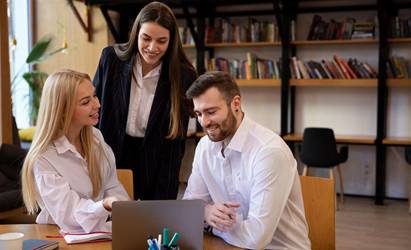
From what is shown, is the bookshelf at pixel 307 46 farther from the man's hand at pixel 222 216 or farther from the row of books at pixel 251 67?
the man's hand at pixel 222 216

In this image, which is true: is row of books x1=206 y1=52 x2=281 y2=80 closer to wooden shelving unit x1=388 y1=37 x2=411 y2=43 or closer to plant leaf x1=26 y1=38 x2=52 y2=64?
wooden shelving unit x1=388 y1=37 x2=411 y2=43

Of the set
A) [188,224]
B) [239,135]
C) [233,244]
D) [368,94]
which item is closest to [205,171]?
[239,135]

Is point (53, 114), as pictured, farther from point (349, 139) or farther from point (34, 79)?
point (349, 139)

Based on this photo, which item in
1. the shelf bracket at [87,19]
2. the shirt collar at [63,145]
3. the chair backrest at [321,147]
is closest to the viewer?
the shirt collar at [63,145]

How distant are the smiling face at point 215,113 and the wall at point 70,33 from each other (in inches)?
186

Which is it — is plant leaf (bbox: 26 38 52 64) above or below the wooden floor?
above

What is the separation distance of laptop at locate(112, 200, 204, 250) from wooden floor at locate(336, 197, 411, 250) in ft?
9.25

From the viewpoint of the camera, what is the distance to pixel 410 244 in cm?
400

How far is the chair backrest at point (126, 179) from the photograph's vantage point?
6.99 feet

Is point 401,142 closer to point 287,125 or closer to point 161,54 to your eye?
point 287,125

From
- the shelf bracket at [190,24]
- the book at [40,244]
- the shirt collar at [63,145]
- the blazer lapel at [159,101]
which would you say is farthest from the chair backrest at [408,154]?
the book at [40,244]

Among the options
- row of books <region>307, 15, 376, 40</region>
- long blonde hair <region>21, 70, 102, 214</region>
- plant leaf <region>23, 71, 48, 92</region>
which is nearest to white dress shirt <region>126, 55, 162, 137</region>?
long blonde hair <region>21, 70, 102, 214</region>

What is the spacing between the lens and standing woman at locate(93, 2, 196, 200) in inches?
88.4

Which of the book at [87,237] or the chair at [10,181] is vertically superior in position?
the book at [87,237]
